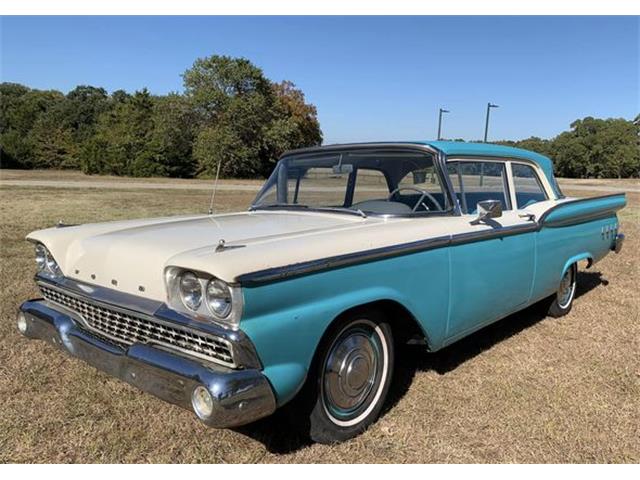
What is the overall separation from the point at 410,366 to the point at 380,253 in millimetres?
1314

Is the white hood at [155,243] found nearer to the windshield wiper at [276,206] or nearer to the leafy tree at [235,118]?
the windshield wiper at [276,206]

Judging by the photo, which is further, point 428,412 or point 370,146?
point 370,146

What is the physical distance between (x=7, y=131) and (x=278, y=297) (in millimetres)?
51024

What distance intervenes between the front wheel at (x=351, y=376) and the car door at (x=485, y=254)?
0.55m

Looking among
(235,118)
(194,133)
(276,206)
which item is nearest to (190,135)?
(194,133)

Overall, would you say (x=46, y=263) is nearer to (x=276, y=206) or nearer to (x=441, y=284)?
(x=276, y=206)

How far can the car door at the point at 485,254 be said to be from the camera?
318cm

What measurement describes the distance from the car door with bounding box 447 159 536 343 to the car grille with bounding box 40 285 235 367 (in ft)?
4.97

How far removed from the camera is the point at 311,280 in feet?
7.59

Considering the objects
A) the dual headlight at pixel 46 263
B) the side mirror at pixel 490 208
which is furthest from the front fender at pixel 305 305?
the dual headlight at pixel 46 263

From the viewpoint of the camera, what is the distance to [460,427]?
9.30ft

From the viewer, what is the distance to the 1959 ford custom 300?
84.8 inches

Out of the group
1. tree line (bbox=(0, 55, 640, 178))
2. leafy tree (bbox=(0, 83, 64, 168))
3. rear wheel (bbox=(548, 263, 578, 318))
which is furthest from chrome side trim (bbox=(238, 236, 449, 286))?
leafy tree (bbox=(0, 83, 64, 168))

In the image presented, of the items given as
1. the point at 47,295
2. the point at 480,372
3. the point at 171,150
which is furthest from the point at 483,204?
the point at 171,150
